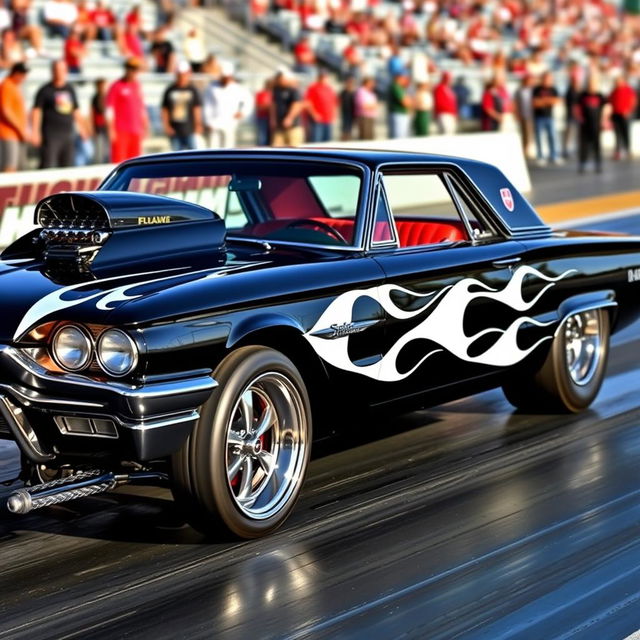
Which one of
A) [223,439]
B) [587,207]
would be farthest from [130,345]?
[587,207]

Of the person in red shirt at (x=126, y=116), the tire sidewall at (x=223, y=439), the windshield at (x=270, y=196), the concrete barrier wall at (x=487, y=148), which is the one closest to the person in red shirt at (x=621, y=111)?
the concrete barrier wall at (x=487, y=148)

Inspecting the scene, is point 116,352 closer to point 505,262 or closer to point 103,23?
point 505,262

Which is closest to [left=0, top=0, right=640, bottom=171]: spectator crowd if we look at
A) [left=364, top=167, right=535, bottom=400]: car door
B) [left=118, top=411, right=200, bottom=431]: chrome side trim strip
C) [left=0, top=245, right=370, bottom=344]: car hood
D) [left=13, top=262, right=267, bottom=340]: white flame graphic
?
[left=364, top=167, right=535, bottom=400]: car door

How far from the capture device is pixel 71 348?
498 centimetres

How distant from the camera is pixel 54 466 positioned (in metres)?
5.10

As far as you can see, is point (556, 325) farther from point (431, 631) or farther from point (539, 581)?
point (431, 631)

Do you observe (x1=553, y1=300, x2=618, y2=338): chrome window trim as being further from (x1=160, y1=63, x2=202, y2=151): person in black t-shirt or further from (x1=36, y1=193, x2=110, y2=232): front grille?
(x1=160, y1=63, x2=202, y2=151): person in black t-shirt

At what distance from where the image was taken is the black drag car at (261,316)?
493cm

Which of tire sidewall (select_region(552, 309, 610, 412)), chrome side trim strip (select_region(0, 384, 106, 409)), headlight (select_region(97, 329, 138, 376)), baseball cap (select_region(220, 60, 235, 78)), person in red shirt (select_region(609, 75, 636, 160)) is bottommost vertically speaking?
tire sidewall (select_region(552, 309, 610, 412))

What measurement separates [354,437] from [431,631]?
276 centimetres

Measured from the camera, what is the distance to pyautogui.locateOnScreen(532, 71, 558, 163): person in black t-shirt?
26.3 metres

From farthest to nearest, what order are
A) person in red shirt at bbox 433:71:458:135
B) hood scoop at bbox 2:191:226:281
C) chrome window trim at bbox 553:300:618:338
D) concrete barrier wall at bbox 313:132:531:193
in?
1. person in red shirt at bbox 433:71:458:135
2. concrete barrier wall at bbox 313:132:531:193
3. chrome window trim at bbox 553:300:618:338
4. hood scoop at bbox 2:191:226:281

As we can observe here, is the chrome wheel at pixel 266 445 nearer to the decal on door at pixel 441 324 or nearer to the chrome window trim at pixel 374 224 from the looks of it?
the decal on door at pixel 441 324

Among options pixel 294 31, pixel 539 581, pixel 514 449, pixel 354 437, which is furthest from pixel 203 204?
pixel 294 31
